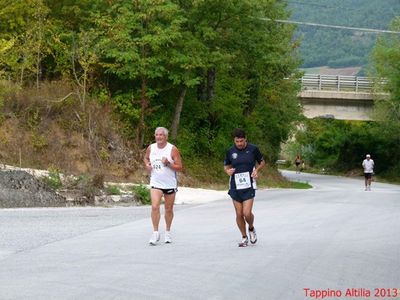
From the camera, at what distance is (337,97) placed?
62625 millimetres

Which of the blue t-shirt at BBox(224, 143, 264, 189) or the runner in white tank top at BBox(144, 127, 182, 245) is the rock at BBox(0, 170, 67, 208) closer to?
the runner in white tank top at BBox(144, 127, 182, 245)

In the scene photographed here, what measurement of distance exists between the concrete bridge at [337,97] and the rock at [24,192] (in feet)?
136

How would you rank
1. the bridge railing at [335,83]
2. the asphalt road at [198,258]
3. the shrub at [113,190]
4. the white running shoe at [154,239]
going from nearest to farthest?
the asphalt road at [198,258] → the white running shoe at [154,239] → the shrub at [113,190] → the bridge railing at [335,83]

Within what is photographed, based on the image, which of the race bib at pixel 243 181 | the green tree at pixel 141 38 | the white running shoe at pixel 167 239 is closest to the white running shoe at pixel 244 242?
the race bib at pixel 243 181

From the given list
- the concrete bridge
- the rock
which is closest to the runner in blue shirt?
the rock

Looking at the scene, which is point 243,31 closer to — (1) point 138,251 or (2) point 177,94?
A: (2) point 177,94

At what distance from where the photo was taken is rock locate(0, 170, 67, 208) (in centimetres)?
2097

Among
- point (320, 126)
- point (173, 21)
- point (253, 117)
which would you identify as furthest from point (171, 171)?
point (320, 126)

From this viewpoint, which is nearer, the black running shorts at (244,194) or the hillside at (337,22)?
the black running shorts at (244,194)

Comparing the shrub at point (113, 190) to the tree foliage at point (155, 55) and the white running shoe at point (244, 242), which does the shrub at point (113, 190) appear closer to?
the tree foliage at point (155, 55)

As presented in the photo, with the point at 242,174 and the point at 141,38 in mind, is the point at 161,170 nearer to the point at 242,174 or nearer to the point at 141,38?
the point at 242,174

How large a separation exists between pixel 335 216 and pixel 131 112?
1496cm

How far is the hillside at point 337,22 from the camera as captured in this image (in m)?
158

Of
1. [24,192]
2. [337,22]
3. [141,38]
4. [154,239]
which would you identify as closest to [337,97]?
[141,38]
